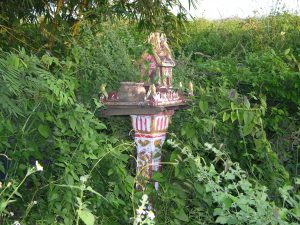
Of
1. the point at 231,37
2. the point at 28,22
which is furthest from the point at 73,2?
the point at 231,37

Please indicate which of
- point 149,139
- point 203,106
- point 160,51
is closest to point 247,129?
point 203,106

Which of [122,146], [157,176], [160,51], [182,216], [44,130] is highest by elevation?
[160,51]

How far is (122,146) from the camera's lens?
2578 millimetres

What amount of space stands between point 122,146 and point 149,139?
0.51ft

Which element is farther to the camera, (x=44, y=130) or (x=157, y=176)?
(x=157, y=176)

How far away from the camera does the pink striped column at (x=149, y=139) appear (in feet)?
8.62

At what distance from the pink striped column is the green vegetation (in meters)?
0.08

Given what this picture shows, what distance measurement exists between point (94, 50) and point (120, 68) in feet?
1.68

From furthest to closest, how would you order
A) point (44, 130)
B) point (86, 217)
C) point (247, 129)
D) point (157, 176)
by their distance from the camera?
point (247, 129) → point (157, 176) → point (44, 130) → point (86, 217)

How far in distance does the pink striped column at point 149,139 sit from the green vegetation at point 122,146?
8 cm

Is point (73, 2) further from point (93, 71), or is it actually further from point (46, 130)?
point (46, 130)

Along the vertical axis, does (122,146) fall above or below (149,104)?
below

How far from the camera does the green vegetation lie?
2.18 metres

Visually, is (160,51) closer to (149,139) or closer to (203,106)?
(203,106)
